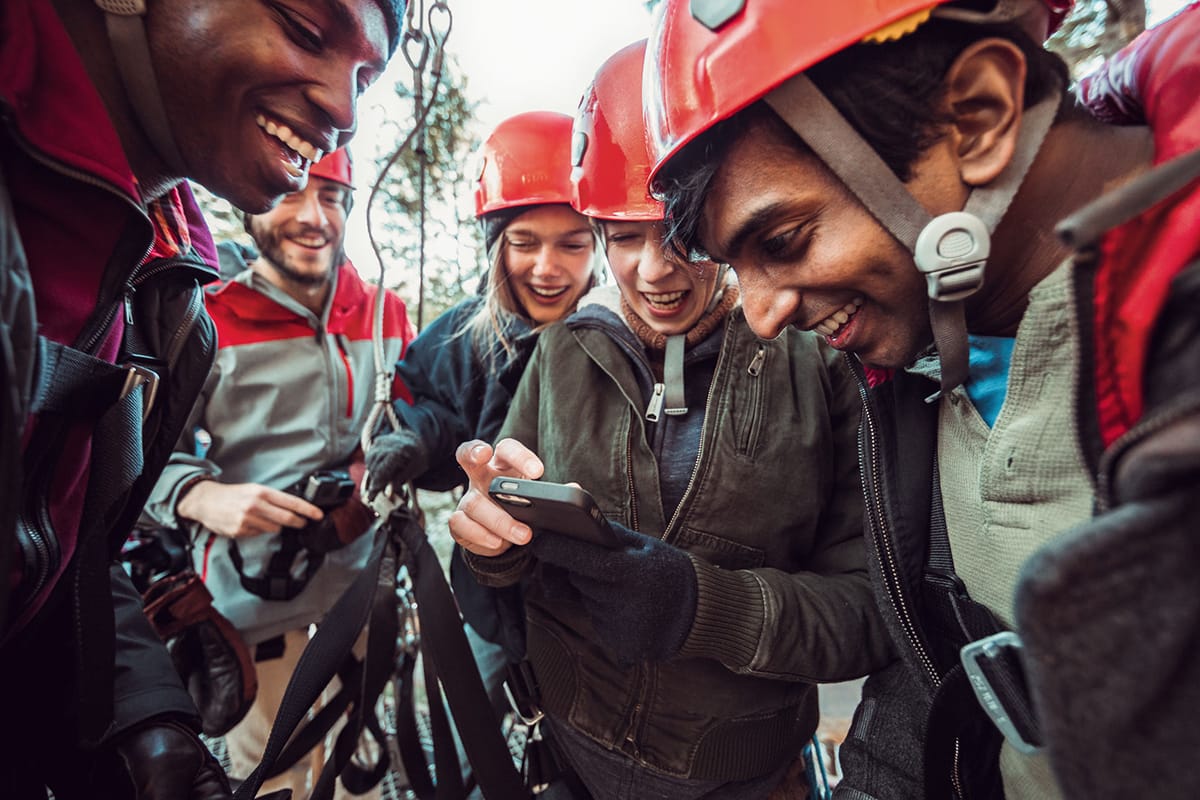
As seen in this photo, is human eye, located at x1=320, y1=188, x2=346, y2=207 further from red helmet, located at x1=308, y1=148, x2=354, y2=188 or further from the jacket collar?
the jacket collar

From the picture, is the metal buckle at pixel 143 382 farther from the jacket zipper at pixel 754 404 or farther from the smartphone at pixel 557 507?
the jacket zipper at pixel 754 404

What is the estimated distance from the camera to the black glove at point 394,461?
6.33ft

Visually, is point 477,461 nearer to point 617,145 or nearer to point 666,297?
point 666,297

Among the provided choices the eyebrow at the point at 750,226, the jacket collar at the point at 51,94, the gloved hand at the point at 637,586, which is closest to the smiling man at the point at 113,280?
the jacket collar at the point at 51,94

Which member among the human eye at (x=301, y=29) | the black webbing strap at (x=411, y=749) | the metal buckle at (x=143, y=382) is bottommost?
the black webbing strap at (x=411, y=749)

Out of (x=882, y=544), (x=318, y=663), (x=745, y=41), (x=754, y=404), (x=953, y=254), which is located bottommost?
(x=318, y=663)

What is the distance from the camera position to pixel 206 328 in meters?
1.42

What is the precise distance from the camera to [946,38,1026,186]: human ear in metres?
0.84

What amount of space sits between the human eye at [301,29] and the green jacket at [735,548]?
3.12 feet

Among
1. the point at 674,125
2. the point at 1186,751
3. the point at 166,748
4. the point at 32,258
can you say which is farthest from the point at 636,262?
the point at 166,748

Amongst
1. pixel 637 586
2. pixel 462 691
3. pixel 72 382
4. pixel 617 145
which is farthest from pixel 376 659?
pixel 617 145

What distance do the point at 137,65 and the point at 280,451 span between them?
6.08 ft

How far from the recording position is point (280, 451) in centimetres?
249

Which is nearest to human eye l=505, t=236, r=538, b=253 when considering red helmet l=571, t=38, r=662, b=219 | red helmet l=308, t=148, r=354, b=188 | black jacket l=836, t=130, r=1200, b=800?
red helmet l=571, t=38, r=662, b=219
